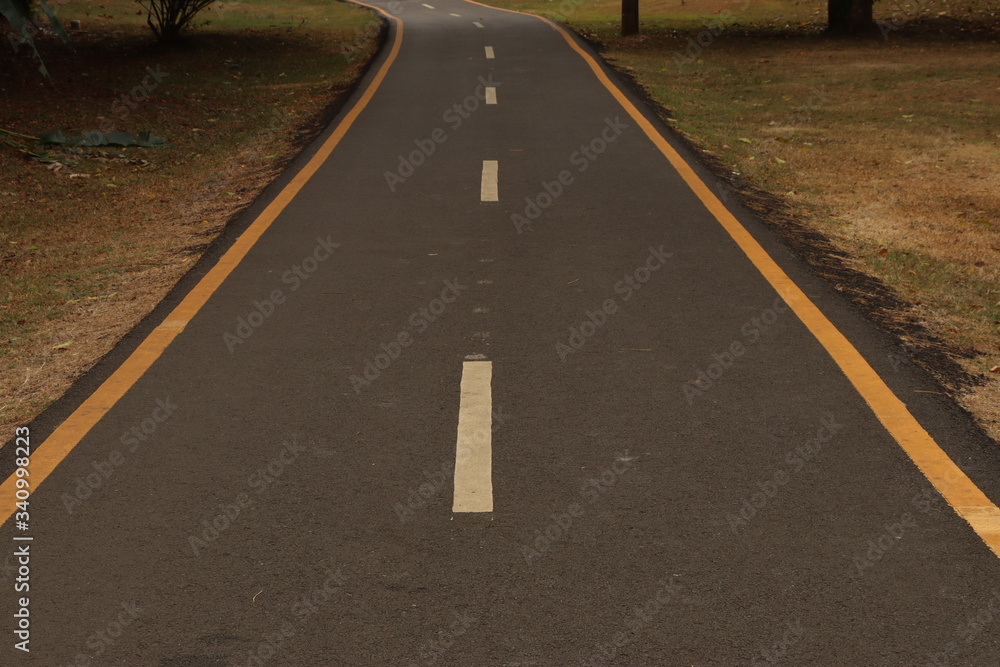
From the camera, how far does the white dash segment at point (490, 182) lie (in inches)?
395

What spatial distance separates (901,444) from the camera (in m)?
4.71

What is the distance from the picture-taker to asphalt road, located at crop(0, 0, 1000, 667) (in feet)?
11.4

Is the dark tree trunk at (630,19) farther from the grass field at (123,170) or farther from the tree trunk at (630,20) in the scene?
the grass field at (123,170)

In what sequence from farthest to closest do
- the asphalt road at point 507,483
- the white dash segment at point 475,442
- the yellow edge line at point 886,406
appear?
the white dash segment at point 475,442 < the yellow edge line at point 886,406 < the asphalt road at point 507,483

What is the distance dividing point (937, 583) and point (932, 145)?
408 inches

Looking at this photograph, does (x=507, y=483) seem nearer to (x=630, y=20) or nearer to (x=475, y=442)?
(x=475, y=442)

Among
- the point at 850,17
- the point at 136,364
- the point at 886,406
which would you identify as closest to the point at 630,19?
the point at 850,17

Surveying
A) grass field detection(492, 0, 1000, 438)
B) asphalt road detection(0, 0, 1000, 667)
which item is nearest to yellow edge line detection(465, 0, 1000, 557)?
asphalt road detection(0, 0, 1000, 667)

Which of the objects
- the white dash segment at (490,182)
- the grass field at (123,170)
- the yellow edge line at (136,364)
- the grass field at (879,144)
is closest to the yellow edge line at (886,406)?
the grass field at (879,144)

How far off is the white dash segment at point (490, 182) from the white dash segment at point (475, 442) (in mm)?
4447

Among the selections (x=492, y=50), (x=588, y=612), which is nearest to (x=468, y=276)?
(x=588, y=612)

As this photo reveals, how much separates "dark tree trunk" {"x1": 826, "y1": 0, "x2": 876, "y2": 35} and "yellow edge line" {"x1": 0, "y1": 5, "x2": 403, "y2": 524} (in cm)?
1942

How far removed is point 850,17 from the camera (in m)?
25.6

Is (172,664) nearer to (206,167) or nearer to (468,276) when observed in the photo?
(468,276)
